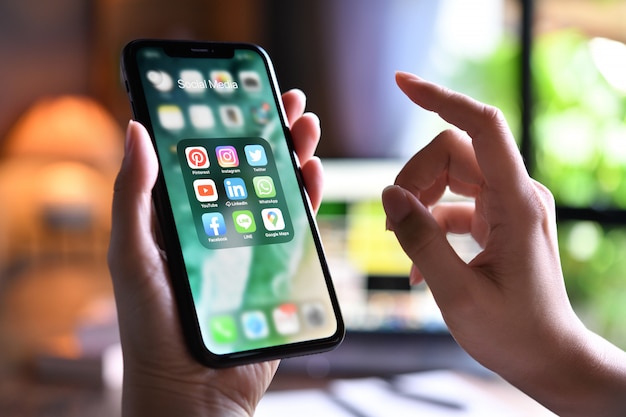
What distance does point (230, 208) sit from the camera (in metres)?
0.68

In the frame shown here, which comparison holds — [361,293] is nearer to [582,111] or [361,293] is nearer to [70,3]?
[582,111]

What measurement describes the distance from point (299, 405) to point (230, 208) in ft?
1.53

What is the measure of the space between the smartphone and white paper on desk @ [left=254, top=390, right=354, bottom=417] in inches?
13.6

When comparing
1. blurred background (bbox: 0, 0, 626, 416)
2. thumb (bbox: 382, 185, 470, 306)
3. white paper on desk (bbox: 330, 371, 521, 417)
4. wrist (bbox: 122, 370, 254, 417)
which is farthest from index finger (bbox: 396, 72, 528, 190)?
blurred background (bbox: 0, 0, 626, 416)

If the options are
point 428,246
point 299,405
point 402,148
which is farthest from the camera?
point 402,148

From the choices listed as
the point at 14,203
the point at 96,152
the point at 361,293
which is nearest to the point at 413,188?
the point at 361,293

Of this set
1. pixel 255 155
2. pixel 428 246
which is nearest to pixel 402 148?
pixel 255 155

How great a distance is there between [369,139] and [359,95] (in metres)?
0.09

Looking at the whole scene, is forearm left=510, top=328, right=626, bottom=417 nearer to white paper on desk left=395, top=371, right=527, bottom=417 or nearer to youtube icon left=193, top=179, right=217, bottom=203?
youtube icon left=193, top=179, right=217, bottom=203

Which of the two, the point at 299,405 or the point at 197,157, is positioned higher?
the point at 197,157

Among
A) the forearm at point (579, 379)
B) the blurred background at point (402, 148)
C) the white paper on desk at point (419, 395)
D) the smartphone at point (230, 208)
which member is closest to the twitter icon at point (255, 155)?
the smartphone at point (230, 208)

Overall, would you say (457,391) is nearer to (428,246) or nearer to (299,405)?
(299,405)

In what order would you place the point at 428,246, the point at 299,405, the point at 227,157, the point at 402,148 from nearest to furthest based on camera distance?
the point at 428,246
the point at 227,157
the point at 299,405
the point at 402,148

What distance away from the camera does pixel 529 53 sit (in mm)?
1364
